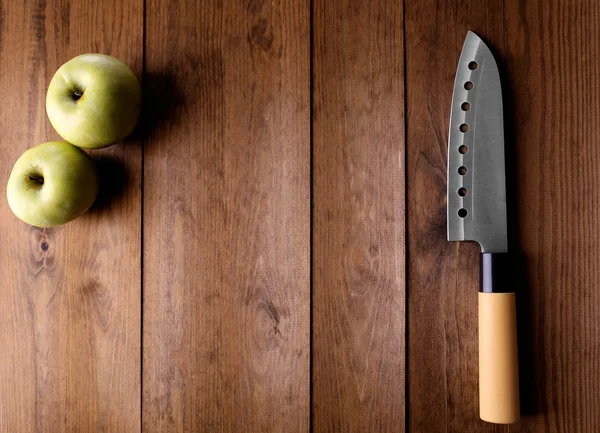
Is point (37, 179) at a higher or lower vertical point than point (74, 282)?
higher

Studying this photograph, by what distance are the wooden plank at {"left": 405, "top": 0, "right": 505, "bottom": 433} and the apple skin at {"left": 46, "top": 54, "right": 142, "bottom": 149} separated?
0.39 m

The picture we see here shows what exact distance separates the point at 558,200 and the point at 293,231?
367mm

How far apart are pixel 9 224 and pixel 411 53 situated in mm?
652

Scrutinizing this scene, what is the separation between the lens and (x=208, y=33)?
66 cm

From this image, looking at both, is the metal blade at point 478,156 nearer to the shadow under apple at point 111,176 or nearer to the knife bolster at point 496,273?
the knife bolster at point 496,273

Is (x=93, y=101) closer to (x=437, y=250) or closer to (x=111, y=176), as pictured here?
(x=111, y=176)

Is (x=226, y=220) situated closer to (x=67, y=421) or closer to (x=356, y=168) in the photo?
(x=356, y=168)

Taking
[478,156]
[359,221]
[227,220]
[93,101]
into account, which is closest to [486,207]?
[478,156]

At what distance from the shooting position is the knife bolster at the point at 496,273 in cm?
56

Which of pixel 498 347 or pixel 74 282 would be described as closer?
pixel 498 347

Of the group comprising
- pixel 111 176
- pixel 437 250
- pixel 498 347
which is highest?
pixel 111 176

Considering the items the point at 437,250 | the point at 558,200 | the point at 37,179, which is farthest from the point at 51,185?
the point at 558,200

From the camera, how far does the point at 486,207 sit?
22.8 inches

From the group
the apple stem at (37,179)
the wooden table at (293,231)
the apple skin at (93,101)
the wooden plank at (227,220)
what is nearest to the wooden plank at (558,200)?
the wooden table at (293,231)
